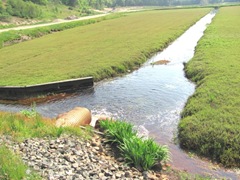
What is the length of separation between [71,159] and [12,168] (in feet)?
8.05

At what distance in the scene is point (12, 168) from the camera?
30.0 feet

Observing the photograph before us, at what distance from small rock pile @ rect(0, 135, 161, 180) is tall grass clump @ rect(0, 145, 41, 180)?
436 mm

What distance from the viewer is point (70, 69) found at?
94.1ft

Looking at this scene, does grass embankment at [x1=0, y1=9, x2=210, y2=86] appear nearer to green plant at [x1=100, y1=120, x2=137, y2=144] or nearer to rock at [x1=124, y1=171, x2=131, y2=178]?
green plant at [x1=100, y1=120, x2=137, y2=144]

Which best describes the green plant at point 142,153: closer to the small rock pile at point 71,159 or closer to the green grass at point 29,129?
the small rock pile at point 71,159

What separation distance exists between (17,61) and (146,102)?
1969cm

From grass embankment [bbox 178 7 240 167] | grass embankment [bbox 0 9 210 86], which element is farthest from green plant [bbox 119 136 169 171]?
grass embankment [bbox 0 9 210 86]

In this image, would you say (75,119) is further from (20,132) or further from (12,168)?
(12,168)

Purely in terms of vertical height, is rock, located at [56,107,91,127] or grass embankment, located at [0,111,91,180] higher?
grass embankment, located at [0,111,91,180]

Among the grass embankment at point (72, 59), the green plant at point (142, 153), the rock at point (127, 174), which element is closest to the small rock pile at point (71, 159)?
the rock at point (127, 174)

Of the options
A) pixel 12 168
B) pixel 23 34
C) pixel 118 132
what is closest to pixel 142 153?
pixel 118 132

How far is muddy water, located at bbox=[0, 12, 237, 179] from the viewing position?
13867 mm

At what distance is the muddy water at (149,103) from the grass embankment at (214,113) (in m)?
0.76

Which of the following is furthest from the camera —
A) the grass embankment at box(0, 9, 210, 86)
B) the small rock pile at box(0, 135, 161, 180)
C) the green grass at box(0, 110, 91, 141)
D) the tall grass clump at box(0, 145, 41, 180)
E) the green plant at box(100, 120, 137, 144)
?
the grass embankment at box(0, 9, 210, 86)
